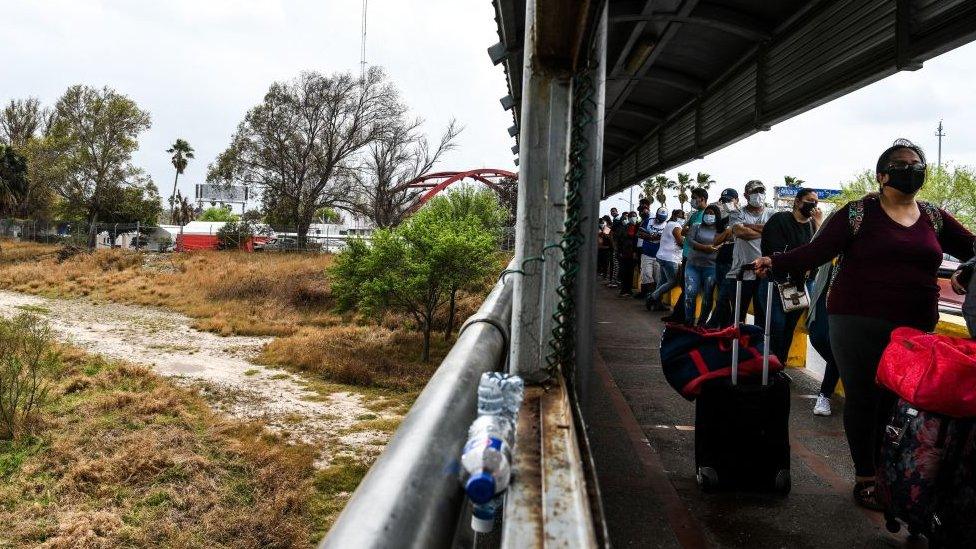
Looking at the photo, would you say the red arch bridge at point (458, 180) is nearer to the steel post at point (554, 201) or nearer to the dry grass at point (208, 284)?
the dry grass at point (208, 284)

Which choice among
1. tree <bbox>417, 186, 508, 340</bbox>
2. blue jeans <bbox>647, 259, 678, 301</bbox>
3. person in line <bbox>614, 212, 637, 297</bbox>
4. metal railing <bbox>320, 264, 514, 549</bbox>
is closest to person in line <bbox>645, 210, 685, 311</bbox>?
blue jeans <bbox>647, 259, 678, 301</bbox>

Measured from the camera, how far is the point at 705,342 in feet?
12.3

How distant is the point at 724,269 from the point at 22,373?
895 inches

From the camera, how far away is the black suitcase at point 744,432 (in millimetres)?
3668

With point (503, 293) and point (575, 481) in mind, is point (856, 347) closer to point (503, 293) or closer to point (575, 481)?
point (503, 293)

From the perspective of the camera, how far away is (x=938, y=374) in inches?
107

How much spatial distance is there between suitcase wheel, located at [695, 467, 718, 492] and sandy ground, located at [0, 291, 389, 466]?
16.0m

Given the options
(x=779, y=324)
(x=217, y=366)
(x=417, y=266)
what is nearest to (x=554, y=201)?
(x=779, y=324)

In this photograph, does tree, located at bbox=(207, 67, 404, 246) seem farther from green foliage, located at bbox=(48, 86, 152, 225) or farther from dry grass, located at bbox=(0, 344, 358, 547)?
dry grass, located at bbox=(0, 344, 358, 547)

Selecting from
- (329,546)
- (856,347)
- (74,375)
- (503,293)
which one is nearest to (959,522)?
(856,347)

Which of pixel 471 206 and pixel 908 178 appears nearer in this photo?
pixel 908 178

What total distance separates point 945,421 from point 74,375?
92.8ft

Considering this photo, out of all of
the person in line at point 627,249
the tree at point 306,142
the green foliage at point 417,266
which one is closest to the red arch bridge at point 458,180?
the tree at point 306,142

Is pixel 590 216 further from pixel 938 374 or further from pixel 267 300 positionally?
pixel 267 300
